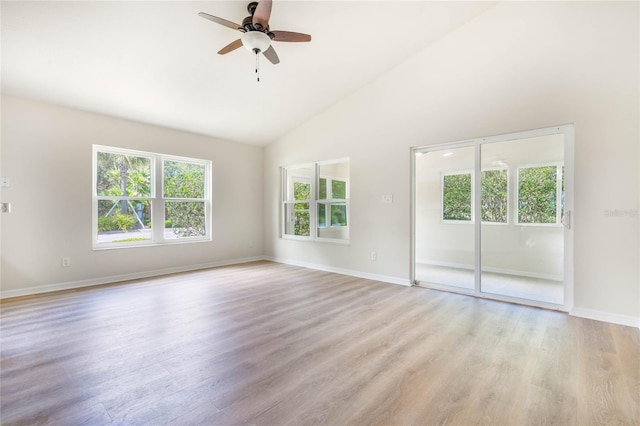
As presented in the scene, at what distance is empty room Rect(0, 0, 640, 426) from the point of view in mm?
2041

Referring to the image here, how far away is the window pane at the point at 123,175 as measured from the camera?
15.9 feet

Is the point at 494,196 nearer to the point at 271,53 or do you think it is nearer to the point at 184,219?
the point at 271,53

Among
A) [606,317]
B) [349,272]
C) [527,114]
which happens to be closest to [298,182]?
[349,272]

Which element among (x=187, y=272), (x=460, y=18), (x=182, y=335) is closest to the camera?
(x=182, y=335)

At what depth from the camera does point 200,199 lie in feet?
19.9

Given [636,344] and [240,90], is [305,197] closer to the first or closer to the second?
[240,90]

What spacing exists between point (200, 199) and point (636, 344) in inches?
252

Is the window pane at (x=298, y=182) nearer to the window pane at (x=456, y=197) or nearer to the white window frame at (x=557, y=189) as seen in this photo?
the window pane at (x=456, y=197)

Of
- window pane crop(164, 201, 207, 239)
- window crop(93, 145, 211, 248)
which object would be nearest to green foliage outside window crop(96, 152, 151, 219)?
window crop(93, 145, 211, 248)

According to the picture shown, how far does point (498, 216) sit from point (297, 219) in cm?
379

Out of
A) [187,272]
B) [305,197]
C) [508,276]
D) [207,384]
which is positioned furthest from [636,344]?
[187,272]

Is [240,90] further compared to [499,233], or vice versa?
[240,90]

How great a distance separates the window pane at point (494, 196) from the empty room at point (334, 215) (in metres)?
0.03

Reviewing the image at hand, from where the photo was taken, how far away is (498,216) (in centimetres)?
404
